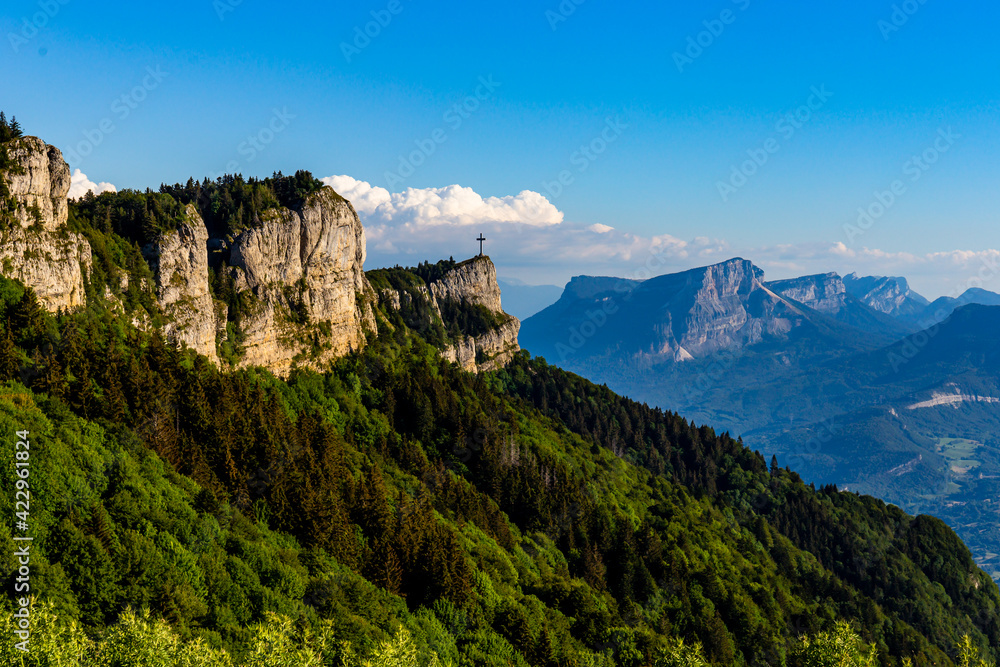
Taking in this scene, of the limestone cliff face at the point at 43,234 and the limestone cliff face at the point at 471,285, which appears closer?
the limestone cliff face at the point at 43,234

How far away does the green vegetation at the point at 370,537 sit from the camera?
133 ft

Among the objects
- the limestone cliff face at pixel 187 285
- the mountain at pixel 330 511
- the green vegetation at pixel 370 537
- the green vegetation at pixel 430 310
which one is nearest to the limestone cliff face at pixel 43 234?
the mountain at pixel 330 511

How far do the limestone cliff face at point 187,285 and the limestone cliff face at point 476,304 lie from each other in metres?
68.8

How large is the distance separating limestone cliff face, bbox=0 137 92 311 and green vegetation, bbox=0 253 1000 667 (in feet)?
8.63

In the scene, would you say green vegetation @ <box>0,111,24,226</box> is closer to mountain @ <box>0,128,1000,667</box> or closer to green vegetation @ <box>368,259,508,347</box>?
mountain @ <box>0,128,1000,667</box>

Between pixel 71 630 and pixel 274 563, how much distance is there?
52.6 feet

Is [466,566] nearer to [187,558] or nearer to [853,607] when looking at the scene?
[187,558]

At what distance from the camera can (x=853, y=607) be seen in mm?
112875

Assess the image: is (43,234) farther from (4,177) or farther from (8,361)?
(8,361)

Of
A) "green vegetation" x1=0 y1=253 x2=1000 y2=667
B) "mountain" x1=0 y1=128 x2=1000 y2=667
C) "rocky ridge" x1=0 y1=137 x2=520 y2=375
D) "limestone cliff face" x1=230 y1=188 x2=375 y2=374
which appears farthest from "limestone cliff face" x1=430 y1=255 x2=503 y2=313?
"limestone cliff face" x1=230 y1=188 x2=375 y2=374

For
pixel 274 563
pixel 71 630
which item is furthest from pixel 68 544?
pixel 274 563

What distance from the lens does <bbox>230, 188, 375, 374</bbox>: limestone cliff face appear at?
88.1m

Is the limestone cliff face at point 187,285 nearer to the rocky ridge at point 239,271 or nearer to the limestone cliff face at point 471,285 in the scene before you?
the rocky ridge at point 239,271

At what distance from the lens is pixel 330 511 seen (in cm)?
5759
